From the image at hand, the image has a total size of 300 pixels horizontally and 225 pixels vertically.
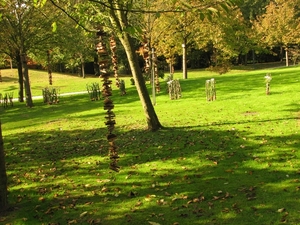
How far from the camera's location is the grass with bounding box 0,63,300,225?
5.48 m

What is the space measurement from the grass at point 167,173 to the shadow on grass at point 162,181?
0.06 ft

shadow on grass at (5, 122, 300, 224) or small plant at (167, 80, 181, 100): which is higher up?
small plant at (167, 80, 181, 100)

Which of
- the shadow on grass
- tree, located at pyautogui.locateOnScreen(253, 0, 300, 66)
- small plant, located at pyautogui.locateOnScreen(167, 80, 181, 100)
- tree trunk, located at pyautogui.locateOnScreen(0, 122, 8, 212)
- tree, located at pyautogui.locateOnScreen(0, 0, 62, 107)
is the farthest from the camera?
tree, located at pyautogui.locateOnScreen(253, 0, 300, 66)

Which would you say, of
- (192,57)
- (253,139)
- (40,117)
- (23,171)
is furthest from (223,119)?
(192,57)

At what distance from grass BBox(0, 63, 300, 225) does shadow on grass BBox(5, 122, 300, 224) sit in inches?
0.7

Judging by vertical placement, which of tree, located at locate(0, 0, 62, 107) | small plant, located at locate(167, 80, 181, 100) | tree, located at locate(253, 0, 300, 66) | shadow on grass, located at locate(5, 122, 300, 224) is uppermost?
tree, located at locate(253, 0, 300, 66)

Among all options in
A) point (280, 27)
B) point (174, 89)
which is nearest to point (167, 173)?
point (174, 89)

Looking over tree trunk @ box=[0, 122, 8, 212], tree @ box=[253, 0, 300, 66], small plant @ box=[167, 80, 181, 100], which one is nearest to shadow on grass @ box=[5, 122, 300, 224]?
tree trunk @ box=[0, 122, 8, 212]

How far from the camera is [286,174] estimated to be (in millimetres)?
6609

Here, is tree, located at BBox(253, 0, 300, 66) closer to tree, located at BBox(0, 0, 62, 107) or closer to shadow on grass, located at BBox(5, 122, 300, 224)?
tree, located at BBox(0, 0, 62, 107)

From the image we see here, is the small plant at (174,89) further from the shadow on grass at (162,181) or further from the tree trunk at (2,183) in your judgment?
the tree trunk at (2,183)

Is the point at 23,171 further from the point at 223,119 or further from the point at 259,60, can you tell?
the point at 259,60

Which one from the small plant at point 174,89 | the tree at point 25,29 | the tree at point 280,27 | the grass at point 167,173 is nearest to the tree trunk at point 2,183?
the grass at point 167,173

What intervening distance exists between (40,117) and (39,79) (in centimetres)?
3589
